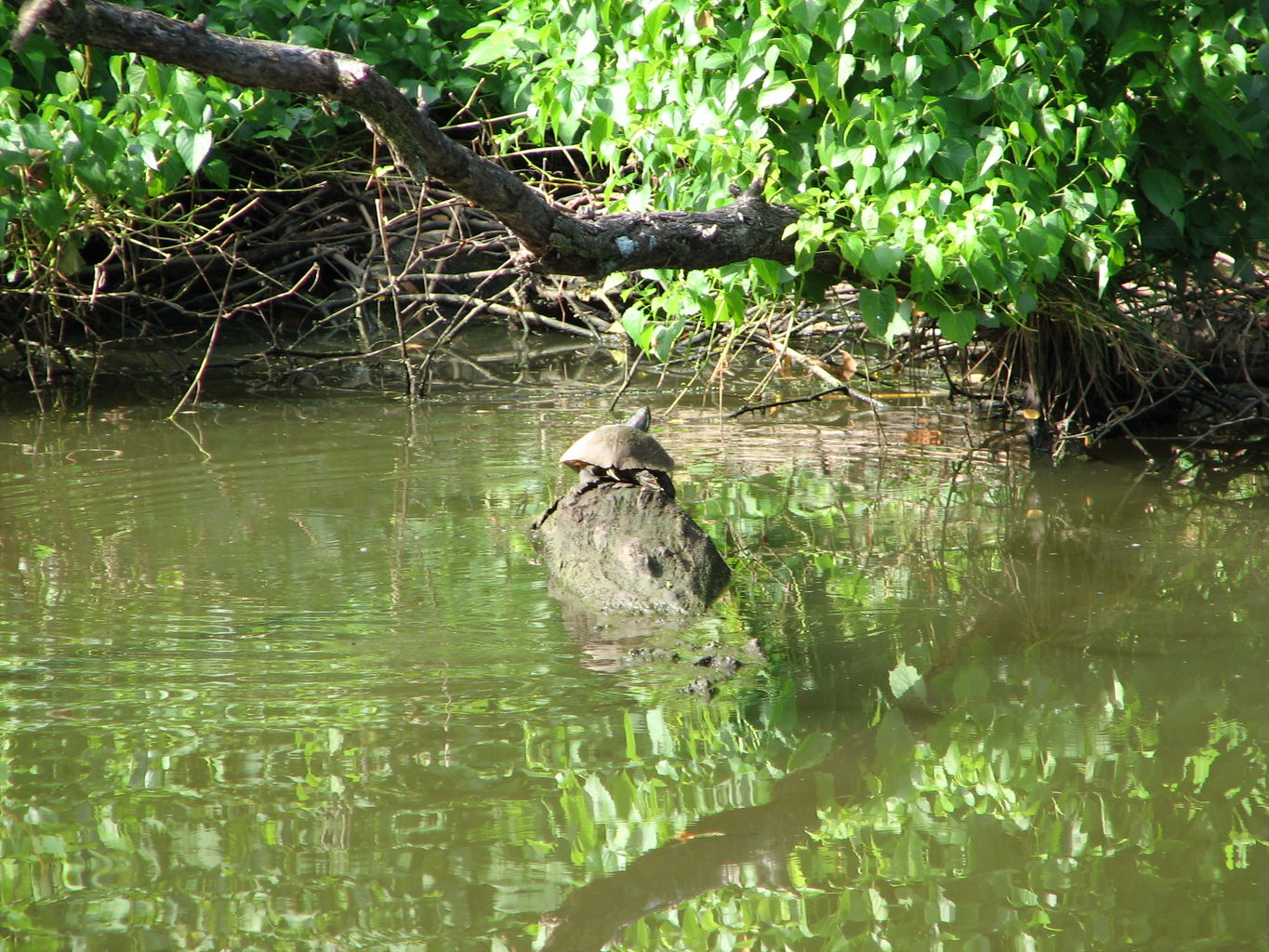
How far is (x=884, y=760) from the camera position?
3.04 meters

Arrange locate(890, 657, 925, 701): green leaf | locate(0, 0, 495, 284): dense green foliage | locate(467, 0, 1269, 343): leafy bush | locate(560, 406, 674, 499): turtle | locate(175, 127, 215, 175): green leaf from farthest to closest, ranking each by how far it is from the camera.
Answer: locate(0, 0, 495, 284): dense green foliage
locate(175, 127, 215, 175): green leaf
locate(560, 406, 674, 499): turtle
locate(467, 0, 1269, 343): leafy bush
locate(890, 657, 925, 701): green leaf

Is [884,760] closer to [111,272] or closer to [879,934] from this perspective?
[879,934]

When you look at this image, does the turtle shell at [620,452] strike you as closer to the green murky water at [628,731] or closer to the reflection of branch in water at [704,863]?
the green murky water at [628,731]

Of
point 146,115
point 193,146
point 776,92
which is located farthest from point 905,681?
point 146,115

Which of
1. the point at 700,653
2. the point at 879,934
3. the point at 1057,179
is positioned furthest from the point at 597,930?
the point at 1057,179

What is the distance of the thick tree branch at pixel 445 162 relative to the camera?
2760 mm

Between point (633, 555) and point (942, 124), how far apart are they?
1.86 m

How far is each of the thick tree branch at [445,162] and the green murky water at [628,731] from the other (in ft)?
3.74

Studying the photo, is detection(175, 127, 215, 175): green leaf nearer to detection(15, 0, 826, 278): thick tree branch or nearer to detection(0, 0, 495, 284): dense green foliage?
detection(0, 0, 495, 284): dense green foliage

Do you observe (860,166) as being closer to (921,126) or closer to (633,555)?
(921,126)

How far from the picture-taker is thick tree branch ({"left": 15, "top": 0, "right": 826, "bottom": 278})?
109 inches

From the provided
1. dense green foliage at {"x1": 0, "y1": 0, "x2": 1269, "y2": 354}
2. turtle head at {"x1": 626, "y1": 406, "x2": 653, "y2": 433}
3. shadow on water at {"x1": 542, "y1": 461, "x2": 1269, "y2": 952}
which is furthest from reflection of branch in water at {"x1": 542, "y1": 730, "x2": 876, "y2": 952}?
turtle head at {"x1": 626, "y1": 406, "x2": 653, "y2": 433}

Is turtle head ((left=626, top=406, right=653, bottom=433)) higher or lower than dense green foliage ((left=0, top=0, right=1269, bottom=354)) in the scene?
lower

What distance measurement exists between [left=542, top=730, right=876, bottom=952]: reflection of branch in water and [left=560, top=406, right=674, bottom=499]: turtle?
2013mm
